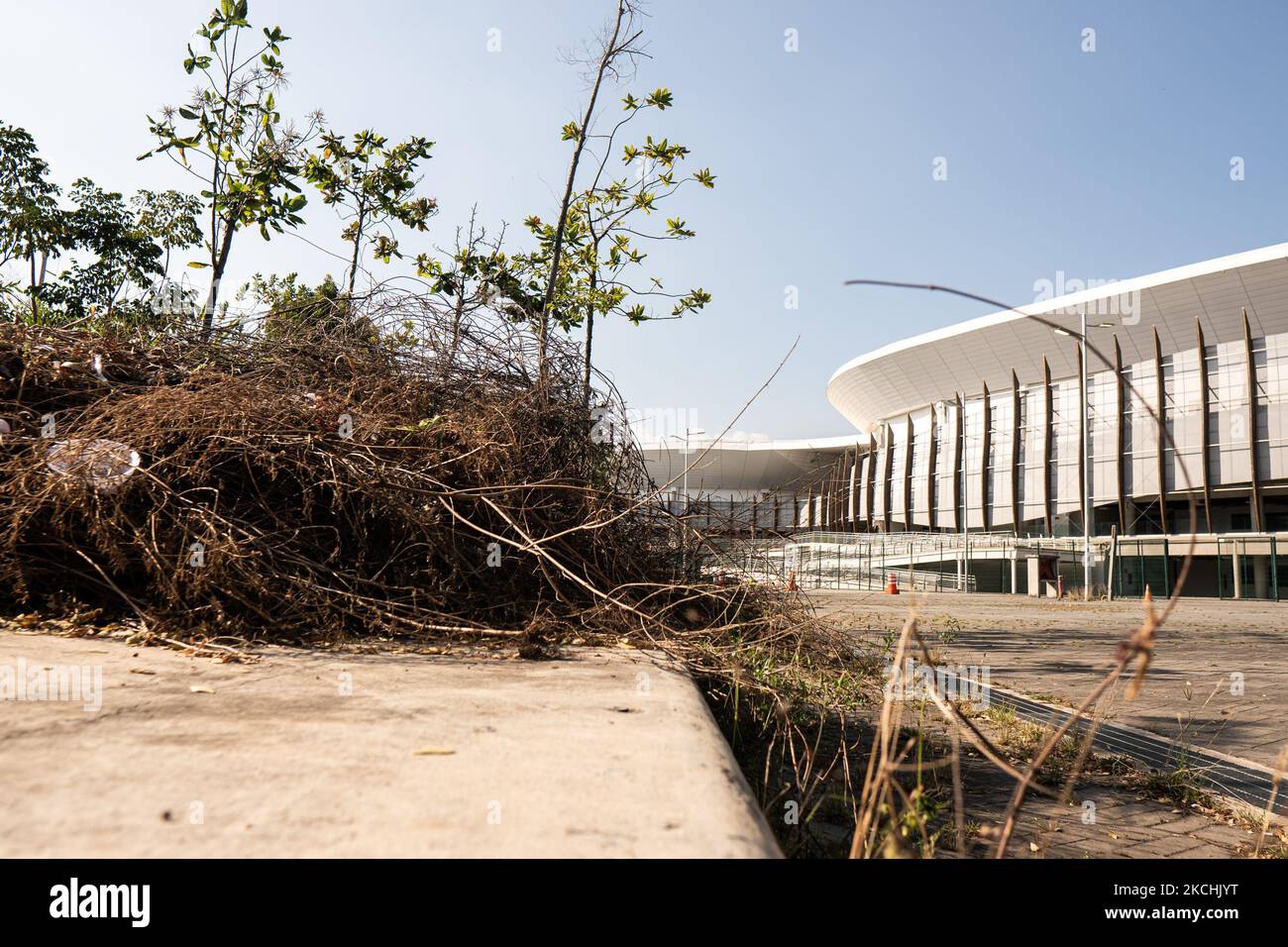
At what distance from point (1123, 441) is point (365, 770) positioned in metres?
45.1

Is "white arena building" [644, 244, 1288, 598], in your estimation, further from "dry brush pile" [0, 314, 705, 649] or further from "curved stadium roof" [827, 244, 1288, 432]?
"dry brush pile" [0, 314, 705, 649]

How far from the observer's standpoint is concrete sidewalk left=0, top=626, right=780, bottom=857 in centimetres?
128

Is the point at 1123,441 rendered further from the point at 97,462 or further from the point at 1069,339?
the point at 97,462

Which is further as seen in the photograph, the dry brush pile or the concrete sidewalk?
the dry brush pile

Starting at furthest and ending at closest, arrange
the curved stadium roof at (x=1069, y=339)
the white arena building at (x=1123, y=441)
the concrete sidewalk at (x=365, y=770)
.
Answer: the curved stadium roof at (x=1069, y=339), the white arena building at (x=1123, y=441), the concrete sidewalk at (x=365, y=770)

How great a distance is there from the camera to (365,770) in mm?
1597

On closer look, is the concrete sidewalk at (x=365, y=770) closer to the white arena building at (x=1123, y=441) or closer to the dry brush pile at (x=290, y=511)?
the dry brush pile at (x=290, y=511)

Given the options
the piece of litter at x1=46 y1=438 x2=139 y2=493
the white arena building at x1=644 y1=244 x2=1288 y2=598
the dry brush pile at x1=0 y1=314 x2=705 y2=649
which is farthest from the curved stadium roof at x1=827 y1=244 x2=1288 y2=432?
the piece of litter at x1=46 y1=438 x2=139 y2=493

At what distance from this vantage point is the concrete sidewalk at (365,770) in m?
1.28

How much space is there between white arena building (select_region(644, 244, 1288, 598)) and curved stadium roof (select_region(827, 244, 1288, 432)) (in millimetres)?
88

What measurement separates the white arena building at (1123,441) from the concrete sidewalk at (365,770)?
2976 centimetres

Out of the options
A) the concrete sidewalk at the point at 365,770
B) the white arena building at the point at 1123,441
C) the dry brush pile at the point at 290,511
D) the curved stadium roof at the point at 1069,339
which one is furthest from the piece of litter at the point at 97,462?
the curved stadium roof at the point at 1069,339

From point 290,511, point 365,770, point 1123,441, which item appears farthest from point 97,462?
point 1123,441
